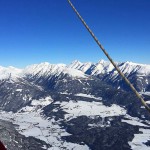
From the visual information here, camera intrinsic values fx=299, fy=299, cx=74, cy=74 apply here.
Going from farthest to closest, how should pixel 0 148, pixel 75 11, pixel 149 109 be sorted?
pixel 75 11
pixel 149 109
pixel 0 148

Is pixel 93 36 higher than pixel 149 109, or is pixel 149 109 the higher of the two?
pixel 93 36

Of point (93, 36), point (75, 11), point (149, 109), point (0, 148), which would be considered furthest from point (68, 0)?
point (0, 148)

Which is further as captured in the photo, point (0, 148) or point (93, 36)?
point (93, 36)

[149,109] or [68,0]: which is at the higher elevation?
[68,0]

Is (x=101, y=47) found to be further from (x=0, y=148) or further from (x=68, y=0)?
(x=0, y=148)

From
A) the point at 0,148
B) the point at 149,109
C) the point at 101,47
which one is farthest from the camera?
the point at 101,47

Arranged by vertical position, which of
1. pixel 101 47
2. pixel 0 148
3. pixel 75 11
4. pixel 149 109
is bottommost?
pixel 0 148

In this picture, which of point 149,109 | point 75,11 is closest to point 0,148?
point 149,109

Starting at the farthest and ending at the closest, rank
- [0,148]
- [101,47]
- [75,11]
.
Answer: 1. [75,11]
2. [101,47]
3. [0,148]

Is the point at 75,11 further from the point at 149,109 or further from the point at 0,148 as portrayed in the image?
the point at 0,148
